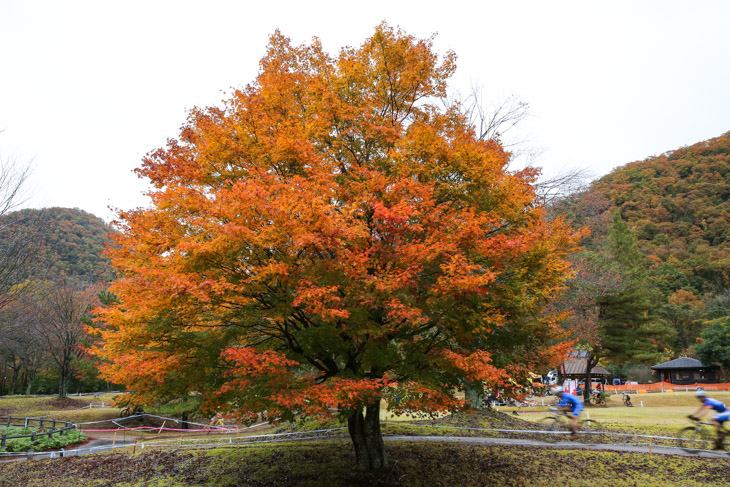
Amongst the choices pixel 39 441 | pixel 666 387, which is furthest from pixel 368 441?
pixel 666 387

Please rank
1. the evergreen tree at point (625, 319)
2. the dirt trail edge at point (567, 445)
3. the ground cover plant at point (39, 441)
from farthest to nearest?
1. the evergreen tree at point (625, 319)
2. the ground cover plant at point (39, 441)
3. the dirt trail edge at point (567, 445)

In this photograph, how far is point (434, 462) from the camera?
13547 mm

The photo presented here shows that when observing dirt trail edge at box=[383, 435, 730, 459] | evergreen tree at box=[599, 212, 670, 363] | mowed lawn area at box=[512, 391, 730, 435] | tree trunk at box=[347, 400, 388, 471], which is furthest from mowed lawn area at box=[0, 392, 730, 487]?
evergreen tree at box=[599, 212, 670, 363]

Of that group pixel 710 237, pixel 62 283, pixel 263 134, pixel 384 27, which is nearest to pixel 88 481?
pixel 263 134

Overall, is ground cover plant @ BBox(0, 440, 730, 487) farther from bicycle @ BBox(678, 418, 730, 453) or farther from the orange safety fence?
the orange safety fence

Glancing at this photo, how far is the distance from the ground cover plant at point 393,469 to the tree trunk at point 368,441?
29cm

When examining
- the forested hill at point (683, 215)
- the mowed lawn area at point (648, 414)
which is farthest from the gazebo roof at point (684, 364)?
the forested hill at point (683, 215)

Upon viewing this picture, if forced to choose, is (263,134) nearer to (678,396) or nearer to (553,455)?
(553,455)

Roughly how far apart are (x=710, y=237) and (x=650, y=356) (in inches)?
1534

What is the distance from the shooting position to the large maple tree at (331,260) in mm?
8461

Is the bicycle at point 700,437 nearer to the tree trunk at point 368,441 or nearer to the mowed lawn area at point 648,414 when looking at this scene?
the mowed lawn area at point 648,414

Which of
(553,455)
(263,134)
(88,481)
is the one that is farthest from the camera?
(553,455)

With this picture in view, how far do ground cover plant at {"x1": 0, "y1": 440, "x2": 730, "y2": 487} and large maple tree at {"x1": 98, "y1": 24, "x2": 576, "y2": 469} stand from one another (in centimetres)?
170

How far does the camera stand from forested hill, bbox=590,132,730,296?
6600 centimetres
